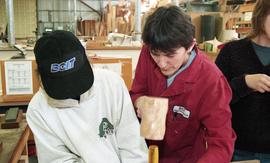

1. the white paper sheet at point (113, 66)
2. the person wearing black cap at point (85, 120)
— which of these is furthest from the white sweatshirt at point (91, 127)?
the white paper sheet at point (113, 66)

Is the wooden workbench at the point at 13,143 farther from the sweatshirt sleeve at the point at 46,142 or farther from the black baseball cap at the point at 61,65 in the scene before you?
the black baseball cap at the point at 61,65

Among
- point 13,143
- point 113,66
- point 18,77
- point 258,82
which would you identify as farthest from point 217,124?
point 18,77

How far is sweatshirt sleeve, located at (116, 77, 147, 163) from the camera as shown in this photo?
1.13 meters

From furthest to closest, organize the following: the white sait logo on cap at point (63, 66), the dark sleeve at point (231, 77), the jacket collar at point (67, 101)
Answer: the dark sleeve at point (231, 77) < the jacket collar at point (67, 101) < the white sait logo on cap at point (63, 66)

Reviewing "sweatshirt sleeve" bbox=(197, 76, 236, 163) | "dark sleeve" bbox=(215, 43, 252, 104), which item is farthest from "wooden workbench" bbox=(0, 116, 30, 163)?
Result: "dark sleeve" bbox=(215, 43, 252, 104)

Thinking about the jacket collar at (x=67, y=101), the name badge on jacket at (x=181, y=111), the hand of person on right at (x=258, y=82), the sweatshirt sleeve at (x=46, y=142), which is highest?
the hand of person on right at (x=258, y=82)

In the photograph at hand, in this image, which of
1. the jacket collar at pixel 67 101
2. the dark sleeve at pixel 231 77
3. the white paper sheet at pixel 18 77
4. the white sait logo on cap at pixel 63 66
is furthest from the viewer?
the white paper sheet at pixel 18 77

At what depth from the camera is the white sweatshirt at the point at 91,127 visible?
3.57 feet

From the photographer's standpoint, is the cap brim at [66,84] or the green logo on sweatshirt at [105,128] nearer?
the cap brim at [66,84]

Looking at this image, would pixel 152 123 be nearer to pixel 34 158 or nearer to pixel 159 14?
pixel 159 14

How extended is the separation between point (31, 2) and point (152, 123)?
10.4 m

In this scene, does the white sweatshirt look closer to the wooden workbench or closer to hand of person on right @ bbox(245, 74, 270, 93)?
the wooden workbench

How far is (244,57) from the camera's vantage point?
1220 mm

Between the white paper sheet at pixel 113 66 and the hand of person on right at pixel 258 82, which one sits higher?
the hand of person on right at pixel 258 82
